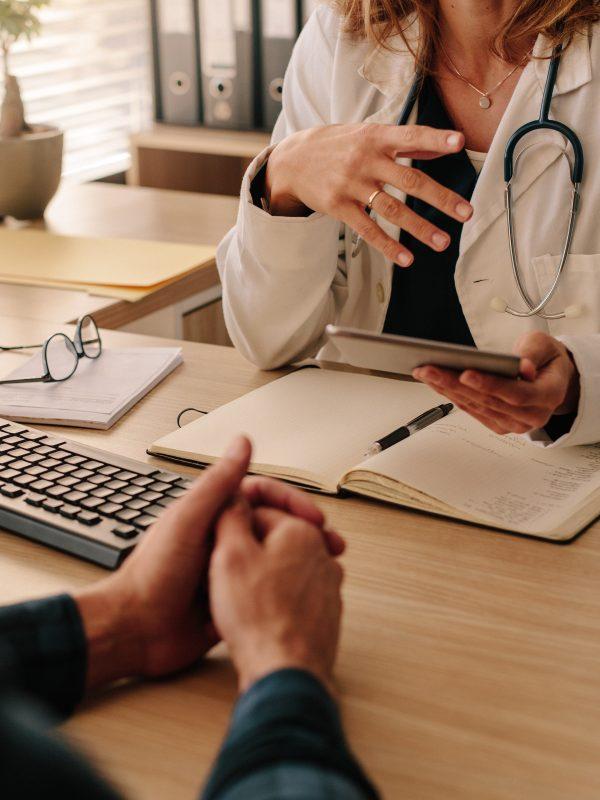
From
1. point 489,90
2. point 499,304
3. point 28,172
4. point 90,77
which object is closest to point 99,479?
point 499,304

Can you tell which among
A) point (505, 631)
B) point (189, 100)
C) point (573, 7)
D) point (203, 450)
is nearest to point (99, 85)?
point (189, 100)

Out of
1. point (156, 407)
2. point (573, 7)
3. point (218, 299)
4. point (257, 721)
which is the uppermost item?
point (573, 7)

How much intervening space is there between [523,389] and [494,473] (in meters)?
0.09

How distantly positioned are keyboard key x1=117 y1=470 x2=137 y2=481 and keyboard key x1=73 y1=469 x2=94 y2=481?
3 cm

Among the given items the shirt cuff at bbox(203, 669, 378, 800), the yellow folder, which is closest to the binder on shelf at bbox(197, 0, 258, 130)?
the yellow folder

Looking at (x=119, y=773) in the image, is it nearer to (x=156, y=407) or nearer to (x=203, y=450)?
(x=203, y=450)

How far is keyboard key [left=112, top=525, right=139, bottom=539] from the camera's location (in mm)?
794

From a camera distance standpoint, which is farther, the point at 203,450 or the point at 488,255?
the point at 488,255

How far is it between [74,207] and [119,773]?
166cm

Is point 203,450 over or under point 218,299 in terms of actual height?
over

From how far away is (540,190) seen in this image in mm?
1297

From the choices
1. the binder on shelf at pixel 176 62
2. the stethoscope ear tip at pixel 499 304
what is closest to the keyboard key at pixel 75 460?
the stethoscope ear tip at pixel 499 304

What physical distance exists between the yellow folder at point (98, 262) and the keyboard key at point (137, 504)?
712mm

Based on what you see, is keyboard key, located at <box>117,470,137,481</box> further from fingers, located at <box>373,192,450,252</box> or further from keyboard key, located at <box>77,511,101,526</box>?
fingers, located at <box>373,192,450,252</box>
